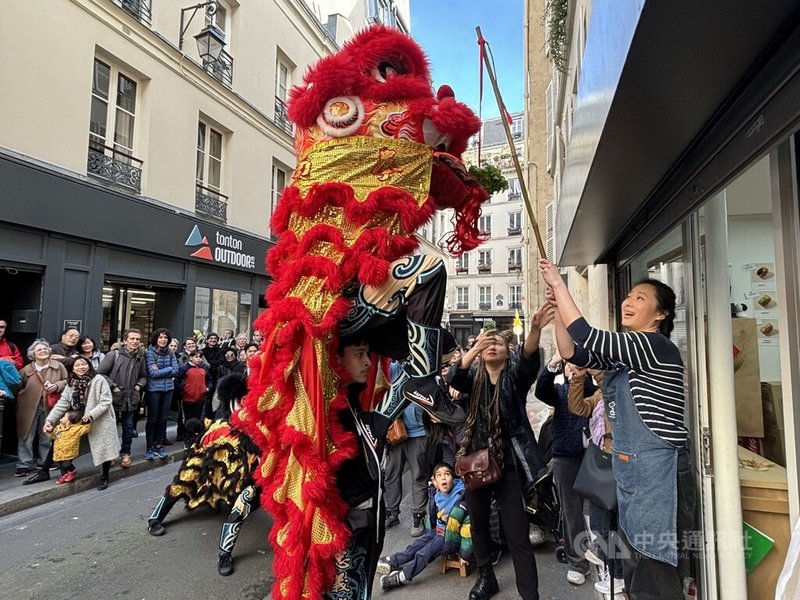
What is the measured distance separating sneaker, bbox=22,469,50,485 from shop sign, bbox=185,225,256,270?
5358 mm

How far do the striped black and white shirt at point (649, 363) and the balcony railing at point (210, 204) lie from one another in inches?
400

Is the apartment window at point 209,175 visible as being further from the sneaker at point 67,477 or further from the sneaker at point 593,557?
the sneaker at point 593,557

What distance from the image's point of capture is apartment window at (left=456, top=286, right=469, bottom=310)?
39344 mm

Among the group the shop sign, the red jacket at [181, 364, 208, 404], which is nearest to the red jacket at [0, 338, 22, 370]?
the red jacket at [181, 364, 208, 404]

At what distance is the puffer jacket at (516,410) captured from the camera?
292 cm

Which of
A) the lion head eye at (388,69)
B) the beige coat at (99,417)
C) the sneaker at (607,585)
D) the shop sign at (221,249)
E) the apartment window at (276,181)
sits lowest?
the sneaker at (607,585)

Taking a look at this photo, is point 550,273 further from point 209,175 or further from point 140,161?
point 209,175

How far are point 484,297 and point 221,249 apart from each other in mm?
30027

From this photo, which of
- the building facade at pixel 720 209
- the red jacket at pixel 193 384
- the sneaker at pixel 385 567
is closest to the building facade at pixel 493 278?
the red jacket at pixel 193 384

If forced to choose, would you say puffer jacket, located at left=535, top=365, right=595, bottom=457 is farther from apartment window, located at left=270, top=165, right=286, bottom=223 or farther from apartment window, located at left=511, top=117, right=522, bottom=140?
apartment window, located at left=511, top=117, right=522, bottom=140

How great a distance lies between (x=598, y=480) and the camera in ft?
8.73

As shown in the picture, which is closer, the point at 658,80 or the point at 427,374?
the point at 658,80

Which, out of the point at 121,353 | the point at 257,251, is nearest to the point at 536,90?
the point at 257,251

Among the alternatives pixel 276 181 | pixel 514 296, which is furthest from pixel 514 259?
pixel 276 181
